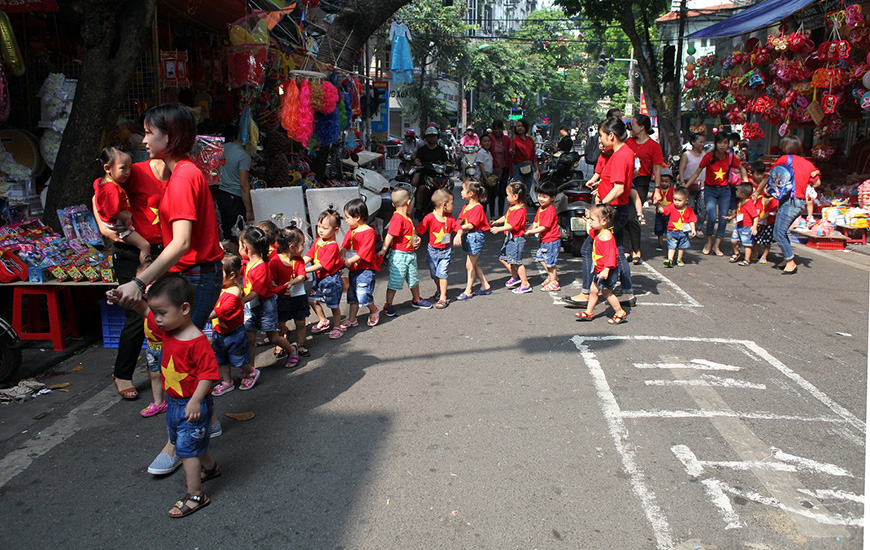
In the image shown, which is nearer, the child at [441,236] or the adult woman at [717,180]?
the child at [441,236]

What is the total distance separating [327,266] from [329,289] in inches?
9.4

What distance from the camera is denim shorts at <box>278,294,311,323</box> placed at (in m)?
5.75

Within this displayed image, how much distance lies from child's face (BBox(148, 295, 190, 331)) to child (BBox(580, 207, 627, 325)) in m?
4.25

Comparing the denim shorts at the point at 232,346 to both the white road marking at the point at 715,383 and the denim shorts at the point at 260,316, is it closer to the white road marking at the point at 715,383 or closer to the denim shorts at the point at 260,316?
the denim shorts at the point at 260,316

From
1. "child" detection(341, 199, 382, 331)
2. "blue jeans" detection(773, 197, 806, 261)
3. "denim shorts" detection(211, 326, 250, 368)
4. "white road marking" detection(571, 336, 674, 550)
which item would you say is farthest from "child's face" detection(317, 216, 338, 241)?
"blue jeans" detection(773, 197, 806, 261)

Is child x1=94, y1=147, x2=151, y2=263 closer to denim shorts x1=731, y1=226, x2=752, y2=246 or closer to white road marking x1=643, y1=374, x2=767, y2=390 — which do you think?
white road marking x1=643, y1=374, x2=767, y2=390

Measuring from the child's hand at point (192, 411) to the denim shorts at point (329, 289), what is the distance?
3018mm

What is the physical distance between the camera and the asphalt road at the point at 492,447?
325 cm

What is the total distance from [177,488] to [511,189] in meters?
5.41

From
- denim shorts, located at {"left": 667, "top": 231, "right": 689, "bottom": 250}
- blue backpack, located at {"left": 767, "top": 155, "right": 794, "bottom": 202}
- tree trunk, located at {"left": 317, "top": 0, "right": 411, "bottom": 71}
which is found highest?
tree trunk, located at {"left": 317, "top": 0, "right": 411, "bottom": 71}

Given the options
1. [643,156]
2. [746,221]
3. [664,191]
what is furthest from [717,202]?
[643,156]

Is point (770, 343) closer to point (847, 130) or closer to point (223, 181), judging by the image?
point (223, 181)

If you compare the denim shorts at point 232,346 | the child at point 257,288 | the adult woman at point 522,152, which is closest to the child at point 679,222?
the adult woman at point 522,152

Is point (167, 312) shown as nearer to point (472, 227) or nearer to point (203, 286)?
point (203, 286)
